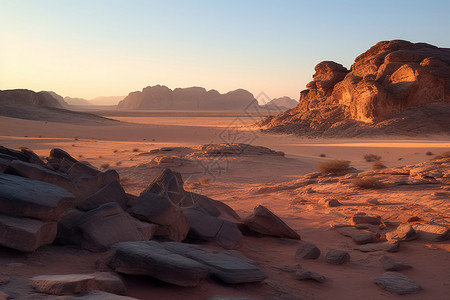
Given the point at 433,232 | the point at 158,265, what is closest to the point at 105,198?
the point at 158,265

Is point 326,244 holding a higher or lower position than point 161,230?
lower

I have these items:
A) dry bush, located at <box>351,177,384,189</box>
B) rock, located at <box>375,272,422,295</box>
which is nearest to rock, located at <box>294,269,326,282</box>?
rock, located at <box>375,272,422,295</box>

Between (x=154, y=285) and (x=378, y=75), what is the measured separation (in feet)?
130

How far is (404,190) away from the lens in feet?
32.6

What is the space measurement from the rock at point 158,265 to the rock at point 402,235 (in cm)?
398

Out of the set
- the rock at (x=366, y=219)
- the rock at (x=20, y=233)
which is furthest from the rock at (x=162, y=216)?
the rock at (x=366, y=219)

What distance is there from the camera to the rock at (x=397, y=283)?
4.76m

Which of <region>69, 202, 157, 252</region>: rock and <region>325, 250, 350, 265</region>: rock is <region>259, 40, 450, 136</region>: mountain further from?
<region>69, 202, 157, 252</region>: rock

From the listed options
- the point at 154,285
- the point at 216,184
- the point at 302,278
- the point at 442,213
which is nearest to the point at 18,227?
the point at 154,285

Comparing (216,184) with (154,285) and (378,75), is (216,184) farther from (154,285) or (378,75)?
(378,75)

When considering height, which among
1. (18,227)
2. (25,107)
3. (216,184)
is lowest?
(216,184)

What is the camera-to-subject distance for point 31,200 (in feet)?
14.8

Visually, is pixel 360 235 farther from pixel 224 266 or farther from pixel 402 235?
pixel 224 266

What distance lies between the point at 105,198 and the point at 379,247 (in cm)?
461
